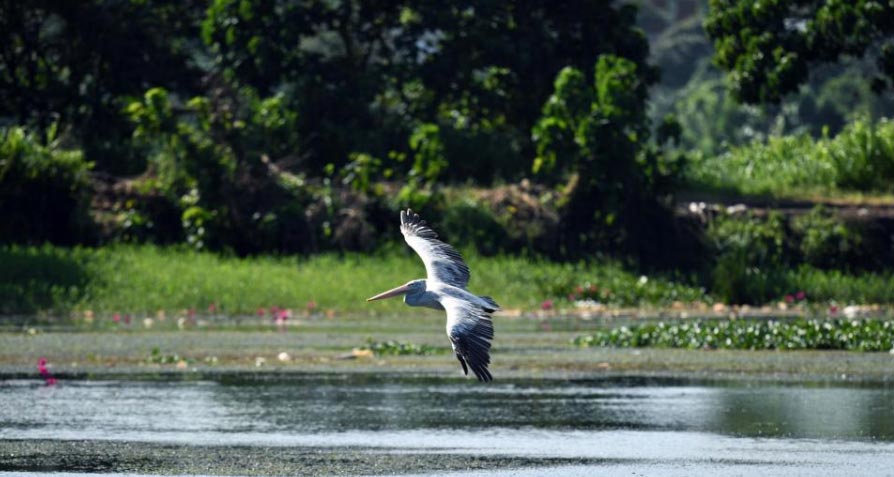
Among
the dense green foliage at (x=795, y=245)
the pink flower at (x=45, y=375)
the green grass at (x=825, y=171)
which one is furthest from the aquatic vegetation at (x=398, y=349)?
the green grass at (x=825, y=171)

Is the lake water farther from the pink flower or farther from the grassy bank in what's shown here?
the grassy bank

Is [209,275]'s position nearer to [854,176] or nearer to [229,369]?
[229,369]

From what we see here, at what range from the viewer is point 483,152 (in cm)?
3397

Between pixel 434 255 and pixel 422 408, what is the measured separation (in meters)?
1.73

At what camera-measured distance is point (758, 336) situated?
2138 centimetres

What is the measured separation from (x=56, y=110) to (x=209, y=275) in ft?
27.9

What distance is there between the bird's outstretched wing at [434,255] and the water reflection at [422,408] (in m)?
1.19

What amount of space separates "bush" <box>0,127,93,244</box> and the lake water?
13.0 m

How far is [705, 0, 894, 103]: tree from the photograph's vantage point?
30766mm

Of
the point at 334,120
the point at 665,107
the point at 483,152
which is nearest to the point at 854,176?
the point at 483,152

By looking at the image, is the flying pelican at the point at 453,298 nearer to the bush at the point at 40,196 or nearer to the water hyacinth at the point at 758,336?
the water hyacinth at the point at 758,336

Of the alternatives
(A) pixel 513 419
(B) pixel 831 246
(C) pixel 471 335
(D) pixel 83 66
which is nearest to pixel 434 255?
(A) pixel 513 419

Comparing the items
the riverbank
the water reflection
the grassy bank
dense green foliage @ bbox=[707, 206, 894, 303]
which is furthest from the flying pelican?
dense green foliage @ bbox=[707, 206, 894, 303]

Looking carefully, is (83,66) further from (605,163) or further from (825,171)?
(825,171)
